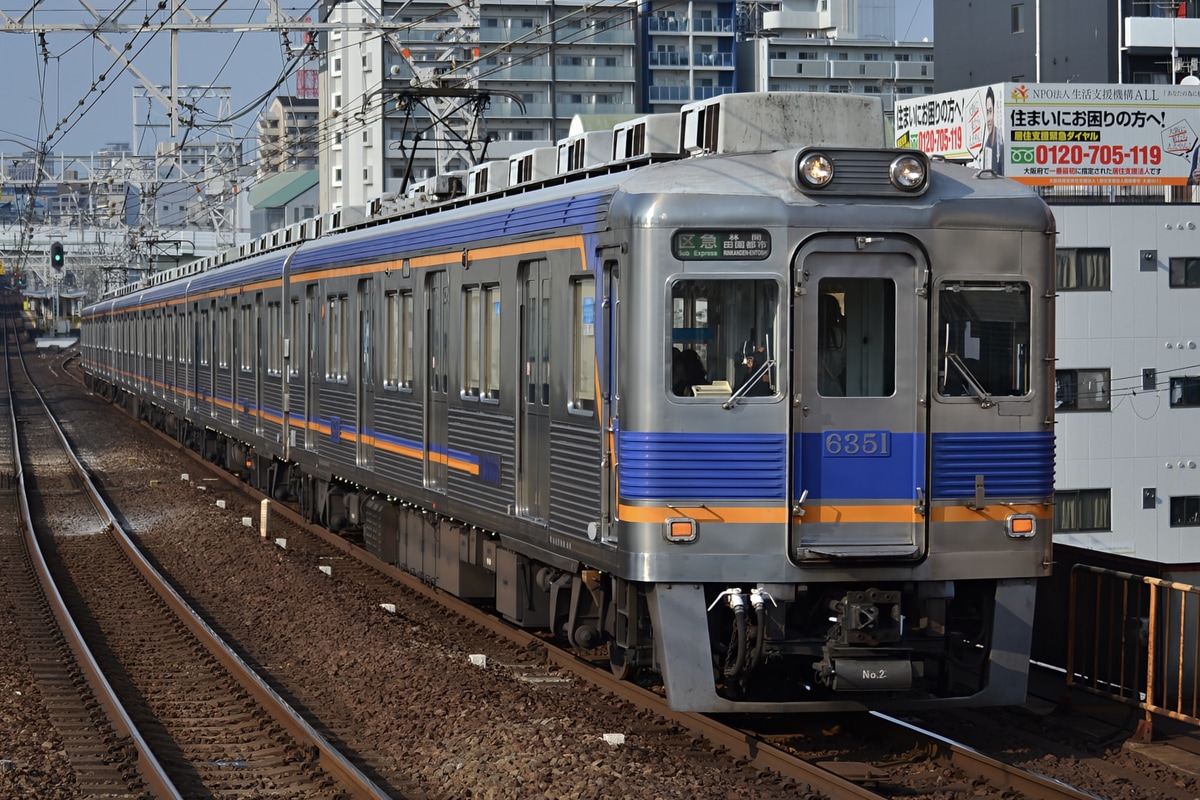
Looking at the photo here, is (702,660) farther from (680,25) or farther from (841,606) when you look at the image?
(680,25)

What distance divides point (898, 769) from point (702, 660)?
44.5 inches

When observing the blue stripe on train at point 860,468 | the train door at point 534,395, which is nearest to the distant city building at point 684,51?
the train door at point 534,395

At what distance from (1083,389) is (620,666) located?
104 ft

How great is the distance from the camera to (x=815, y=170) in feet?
26.3

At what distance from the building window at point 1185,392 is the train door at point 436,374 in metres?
31.9

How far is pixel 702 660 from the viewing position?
793 cm

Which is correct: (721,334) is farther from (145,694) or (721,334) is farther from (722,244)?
(145,694)

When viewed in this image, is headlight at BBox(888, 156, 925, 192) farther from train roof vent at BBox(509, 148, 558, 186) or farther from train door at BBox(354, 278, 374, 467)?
train door at BBox(354, 278, 374, 467)

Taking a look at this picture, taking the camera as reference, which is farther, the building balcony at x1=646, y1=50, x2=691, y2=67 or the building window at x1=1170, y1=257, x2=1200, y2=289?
the building balcony at x1=646, y1=50, x2=691, y2=67

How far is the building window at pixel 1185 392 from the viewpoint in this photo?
40250 mm

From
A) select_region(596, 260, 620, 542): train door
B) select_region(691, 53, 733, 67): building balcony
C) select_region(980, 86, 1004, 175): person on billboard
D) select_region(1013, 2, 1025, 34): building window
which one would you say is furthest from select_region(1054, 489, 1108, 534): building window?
select_region(691, 53, 733, 67): building balcony

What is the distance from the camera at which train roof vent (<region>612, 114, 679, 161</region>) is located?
9.10m

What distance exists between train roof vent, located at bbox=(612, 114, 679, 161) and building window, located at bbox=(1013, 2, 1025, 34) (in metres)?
47.4

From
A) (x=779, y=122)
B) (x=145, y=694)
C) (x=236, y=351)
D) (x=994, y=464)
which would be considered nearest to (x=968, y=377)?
(x=994, y=464)
